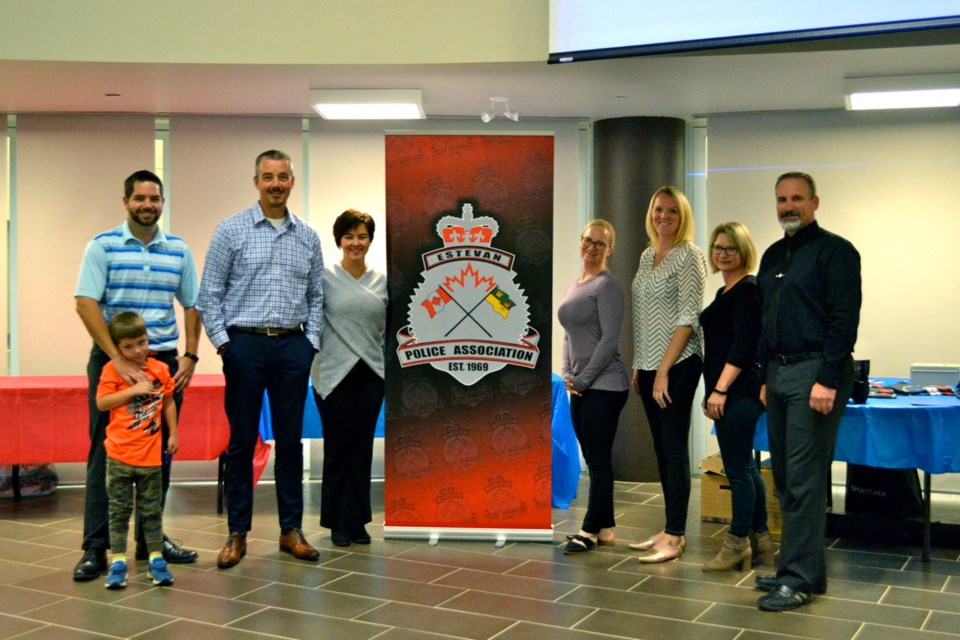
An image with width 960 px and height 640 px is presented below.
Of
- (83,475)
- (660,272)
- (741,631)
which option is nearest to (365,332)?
(660,272)

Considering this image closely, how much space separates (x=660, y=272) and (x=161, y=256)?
2165 millimetres

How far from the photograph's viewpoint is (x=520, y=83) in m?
6.32

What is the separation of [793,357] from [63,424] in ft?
13.0

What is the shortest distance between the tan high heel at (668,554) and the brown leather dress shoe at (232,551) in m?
1.80

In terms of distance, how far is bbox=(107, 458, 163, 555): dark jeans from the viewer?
429 centimetres

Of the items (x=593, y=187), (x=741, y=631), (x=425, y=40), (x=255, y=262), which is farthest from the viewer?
(x=593, y=187)

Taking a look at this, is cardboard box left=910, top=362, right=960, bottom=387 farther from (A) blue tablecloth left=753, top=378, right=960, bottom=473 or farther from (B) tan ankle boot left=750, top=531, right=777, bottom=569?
(B) tan ankle boot left=750, top=531, right=777, bottom=569

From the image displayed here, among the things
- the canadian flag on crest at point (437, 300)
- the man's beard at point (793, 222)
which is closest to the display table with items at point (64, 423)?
the canadian flag on crest at point (437, 300)

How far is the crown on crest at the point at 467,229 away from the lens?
506 centimetres

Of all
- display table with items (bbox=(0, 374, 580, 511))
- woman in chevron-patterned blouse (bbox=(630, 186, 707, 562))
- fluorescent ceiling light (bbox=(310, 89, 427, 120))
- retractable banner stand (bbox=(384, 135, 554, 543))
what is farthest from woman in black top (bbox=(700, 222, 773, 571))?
fluorescent ceiling light (bbox=(310, 89, 427, 120))

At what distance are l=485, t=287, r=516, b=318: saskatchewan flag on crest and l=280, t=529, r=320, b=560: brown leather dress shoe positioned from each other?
140 centimetres

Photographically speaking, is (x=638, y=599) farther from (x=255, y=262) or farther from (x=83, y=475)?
(x=83, y=475)

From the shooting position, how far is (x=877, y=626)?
3873mm

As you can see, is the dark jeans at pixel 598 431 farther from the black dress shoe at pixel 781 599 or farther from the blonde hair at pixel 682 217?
the black dress shoe at pixel 781 599
